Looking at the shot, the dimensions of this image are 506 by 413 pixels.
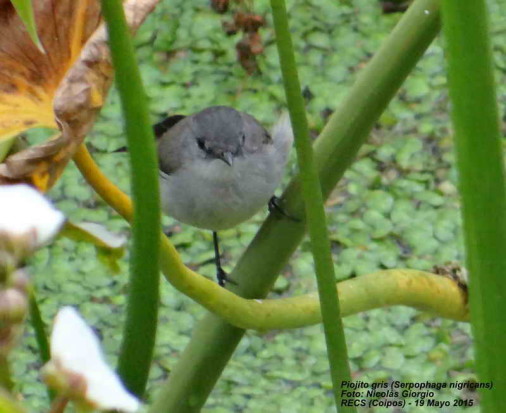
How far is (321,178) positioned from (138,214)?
1.03 ft

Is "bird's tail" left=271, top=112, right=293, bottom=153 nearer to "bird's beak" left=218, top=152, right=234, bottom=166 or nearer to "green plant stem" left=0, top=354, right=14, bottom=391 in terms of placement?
"bird's beak" left=218, top=152, right=234, bottom=166

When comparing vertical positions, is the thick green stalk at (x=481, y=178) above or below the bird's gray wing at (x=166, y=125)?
below

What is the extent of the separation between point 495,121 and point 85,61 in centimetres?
22

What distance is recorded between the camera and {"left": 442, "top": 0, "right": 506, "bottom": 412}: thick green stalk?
35cm

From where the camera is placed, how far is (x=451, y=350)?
1756 millimetres

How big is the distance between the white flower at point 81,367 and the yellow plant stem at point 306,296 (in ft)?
Answer: 0.94

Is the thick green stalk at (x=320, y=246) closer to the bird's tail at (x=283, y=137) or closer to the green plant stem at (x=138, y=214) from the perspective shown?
the green plant stem at (x=138, y=214)

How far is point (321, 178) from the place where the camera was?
701 mm

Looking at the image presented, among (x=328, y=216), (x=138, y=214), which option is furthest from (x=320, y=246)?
(x=328, y=216)

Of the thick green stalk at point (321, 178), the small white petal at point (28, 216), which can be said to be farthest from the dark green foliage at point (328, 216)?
the small white petal at point (28, 216)

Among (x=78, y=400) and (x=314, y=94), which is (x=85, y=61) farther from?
(x=314, y=94)

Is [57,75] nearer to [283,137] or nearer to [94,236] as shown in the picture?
[94,236]

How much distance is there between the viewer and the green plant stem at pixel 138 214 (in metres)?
0.37

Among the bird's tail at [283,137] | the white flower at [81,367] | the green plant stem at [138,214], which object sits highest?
the bird's tail at [283,137]
